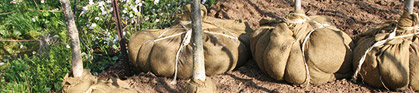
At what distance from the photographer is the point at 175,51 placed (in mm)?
2732

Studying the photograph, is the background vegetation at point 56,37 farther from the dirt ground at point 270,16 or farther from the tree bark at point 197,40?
the tree bark at point 197,40

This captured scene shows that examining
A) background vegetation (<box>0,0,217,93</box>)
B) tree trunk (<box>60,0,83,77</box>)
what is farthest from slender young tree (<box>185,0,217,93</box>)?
background vegetation (<box>0,0,217,93</box>)

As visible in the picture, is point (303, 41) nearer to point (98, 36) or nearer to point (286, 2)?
point (286, 2)

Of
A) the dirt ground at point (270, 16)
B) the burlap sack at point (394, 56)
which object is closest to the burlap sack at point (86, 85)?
the dirt ground at point (270, 16)

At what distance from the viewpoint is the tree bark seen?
2.09 meters

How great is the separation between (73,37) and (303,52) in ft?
5.03

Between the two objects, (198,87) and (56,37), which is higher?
(56,37)

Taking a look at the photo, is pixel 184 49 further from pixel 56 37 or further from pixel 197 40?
pixel 56 37

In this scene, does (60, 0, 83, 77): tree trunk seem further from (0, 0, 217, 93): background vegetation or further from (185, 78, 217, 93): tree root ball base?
(0, 0, 217, 93): background vegetation

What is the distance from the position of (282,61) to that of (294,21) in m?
0.34

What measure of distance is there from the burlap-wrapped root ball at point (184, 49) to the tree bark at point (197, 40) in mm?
420

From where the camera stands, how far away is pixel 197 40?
86.0 inches

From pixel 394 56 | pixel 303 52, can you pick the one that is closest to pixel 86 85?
pixel 303 52

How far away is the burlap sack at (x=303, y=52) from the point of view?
2414 millimetres
